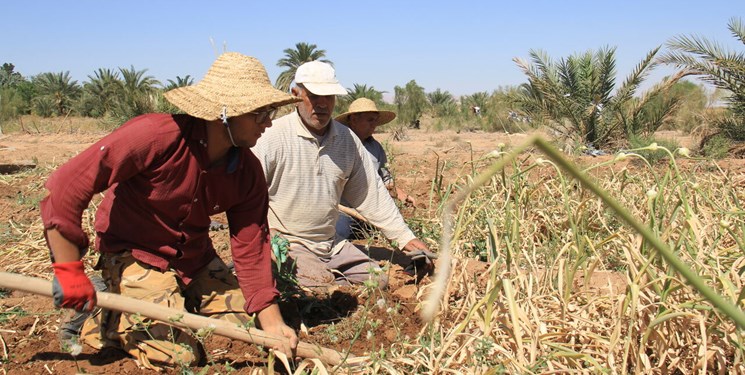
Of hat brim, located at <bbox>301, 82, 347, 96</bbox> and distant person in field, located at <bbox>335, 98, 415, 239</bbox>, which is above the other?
hat brim, located at <bbox>301, 82, 347, 96</bbox>

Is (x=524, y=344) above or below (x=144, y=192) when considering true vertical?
below

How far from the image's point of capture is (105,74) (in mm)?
25094

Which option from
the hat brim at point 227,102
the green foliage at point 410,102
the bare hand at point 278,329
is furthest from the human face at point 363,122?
the green foliage at point 410,102

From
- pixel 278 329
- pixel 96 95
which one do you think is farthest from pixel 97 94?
pixel 278 329

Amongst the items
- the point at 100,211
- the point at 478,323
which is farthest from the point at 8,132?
the point at 478,323

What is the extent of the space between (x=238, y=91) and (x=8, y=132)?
17.7 metres

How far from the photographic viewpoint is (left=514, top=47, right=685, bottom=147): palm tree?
35.3ft

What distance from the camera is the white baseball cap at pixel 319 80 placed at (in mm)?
3510

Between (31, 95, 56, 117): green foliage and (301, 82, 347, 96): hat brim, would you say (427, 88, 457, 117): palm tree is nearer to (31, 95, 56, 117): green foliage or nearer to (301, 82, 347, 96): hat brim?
(31, 95, 56, 117): green foliage

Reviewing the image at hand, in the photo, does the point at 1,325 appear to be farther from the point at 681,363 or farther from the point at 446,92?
the point at 446,92

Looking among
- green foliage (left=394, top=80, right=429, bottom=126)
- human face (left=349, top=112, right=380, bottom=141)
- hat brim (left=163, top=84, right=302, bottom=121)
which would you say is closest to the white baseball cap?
hat brim (left=163, top=84, right=302, bottom=121)

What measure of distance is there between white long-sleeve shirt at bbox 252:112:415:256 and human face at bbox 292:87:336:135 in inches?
2.8

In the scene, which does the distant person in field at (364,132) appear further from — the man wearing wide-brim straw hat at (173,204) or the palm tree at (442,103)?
the palm tree at (442,103)

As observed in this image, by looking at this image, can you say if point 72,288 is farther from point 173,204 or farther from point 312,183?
point 312,183
